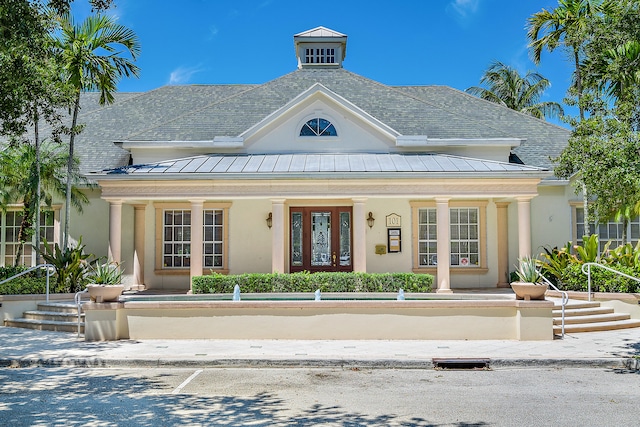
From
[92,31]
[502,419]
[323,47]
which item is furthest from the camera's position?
[323,47]

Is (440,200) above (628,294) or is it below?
above

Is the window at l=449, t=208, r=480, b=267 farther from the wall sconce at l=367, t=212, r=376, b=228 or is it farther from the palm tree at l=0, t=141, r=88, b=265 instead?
the palm tree at l=0, t=141, r=88, b=265

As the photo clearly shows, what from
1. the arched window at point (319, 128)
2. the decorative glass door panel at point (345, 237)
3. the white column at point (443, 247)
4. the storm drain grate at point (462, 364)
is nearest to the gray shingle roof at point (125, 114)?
the arched window at point (319, 128)

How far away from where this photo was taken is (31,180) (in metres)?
17.0

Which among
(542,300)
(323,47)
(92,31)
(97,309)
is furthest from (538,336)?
(323,47)

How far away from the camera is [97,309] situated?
39.1 feet

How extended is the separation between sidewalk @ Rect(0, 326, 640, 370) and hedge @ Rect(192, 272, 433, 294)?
166 inches

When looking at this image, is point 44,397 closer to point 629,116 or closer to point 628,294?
point 629,116

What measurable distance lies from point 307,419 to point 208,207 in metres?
13.2

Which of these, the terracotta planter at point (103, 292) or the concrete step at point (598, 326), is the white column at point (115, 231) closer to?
the terracotta planter at point (103, 292)

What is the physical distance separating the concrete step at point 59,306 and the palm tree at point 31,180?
10.7ft

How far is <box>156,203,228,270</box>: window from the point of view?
19.3 metres

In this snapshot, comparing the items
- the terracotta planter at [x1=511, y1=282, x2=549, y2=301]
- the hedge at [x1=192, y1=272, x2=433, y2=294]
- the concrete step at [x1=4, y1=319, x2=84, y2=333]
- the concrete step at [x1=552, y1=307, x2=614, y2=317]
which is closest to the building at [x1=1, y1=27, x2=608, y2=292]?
the hedge at [x1=192, y1=272, x2=433, y2=294]

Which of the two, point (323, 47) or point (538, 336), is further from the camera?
point (323, 47)
